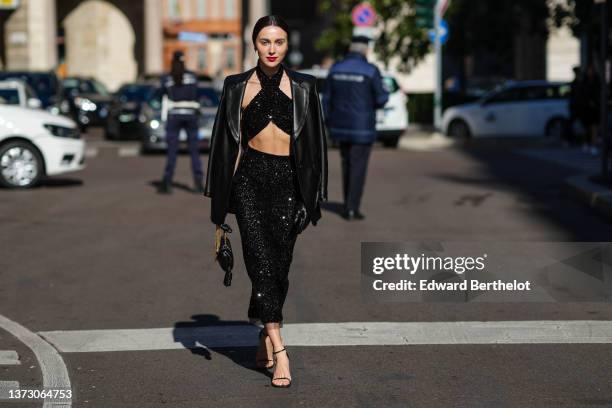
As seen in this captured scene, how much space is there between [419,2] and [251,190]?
24942 millimetres

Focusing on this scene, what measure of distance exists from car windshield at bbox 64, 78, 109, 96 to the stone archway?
→ 1370 inches

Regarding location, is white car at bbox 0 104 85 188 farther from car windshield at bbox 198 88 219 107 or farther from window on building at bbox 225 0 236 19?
window on building at bbox 225 0 236 19

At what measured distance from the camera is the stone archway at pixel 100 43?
77.4 meters

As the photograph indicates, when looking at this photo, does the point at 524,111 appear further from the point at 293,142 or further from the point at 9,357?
the point at 293,142

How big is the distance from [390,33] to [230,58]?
7056 centimetres

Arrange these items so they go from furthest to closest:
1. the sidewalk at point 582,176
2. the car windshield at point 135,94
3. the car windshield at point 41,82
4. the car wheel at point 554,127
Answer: the car windshield at point 135,94 → the car windshield at point 41,82 → the car wheel at point 554,127 → the sidewalk at point 582,176

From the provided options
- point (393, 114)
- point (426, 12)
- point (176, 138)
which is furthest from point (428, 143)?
point (176, 138)

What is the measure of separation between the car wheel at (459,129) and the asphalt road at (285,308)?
452 inches

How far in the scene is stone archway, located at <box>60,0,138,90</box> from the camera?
77.4m

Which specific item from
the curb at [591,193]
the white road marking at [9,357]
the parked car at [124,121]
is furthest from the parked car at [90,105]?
the white road marking at [9,357]

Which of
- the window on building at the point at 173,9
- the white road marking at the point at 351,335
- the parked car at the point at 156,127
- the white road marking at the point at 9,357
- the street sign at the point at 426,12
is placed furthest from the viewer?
the window on building at the point at 173,9

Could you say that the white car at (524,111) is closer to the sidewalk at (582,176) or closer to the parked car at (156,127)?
the sidewalk at (582,176)

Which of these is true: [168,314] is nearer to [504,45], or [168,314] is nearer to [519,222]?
[519,222]

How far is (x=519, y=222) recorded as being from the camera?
14.1 meters
